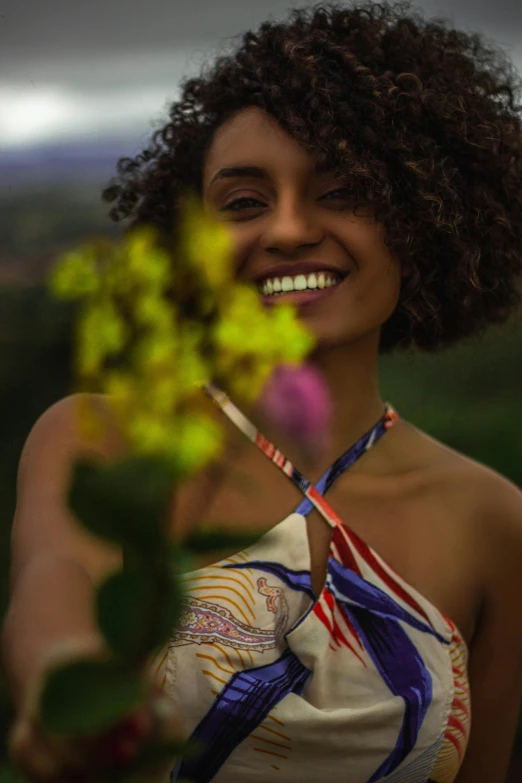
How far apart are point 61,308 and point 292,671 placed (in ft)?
Result: 2.40

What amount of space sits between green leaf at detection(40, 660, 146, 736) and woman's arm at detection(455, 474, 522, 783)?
3.40 feet

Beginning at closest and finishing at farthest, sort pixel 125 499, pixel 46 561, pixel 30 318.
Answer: pixel 125 499
pixel 30 318
pixel 46 561

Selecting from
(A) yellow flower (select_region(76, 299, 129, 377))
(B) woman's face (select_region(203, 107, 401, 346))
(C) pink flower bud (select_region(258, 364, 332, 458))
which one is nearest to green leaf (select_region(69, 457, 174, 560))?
(A) yellow flower (select_region(76, 299, 129, 377))

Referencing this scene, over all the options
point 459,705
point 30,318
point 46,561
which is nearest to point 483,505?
point 459,705

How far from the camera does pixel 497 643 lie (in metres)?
1.20

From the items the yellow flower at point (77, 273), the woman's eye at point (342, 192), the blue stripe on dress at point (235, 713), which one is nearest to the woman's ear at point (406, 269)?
the woman's eye at point (342, 192)

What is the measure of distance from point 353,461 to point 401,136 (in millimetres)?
419

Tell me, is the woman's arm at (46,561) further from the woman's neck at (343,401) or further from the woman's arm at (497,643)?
the woman's arm at (497,643)

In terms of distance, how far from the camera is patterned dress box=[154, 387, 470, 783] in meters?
0.97

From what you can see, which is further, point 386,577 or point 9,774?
point 386,577

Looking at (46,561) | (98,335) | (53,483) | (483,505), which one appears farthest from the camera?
(483,505)

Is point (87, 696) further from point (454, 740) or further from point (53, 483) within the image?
point (454, 740)

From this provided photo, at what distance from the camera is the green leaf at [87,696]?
201mm

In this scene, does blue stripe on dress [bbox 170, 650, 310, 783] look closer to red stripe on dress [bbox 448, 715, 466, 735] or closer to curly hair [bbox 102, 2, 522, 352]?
red stripe on dress [bbox 448, 715, 466, 735]
